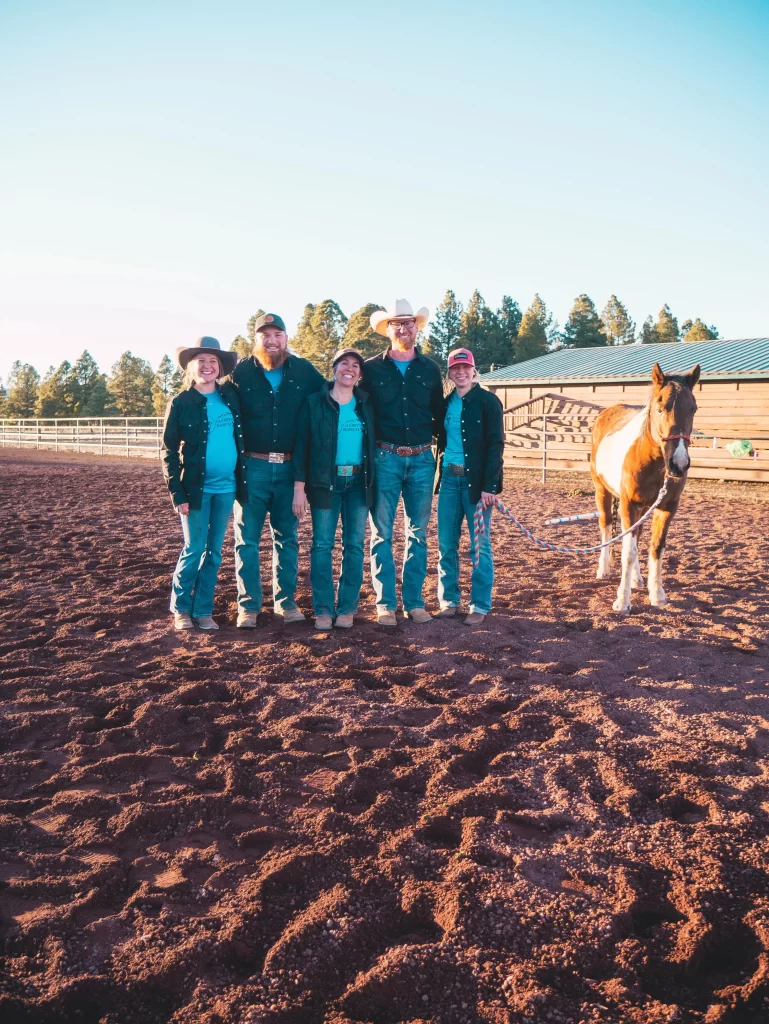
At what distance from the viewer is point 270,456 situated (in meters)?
4.83

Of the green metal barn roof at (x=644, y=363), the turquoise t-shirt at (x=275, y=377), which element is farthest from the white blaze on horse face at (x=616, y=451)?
the green metal barn roof at (x=644, y=363)

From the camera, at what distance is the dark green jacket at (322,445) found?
4.67 meters

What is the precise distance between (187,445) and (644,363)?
58.1 feet

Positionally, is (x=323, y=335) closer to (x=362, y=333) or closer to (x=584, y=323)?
(x=362, y=333)

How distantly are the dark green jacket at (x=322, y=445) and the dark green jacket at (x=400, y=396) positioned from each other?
0.11 m

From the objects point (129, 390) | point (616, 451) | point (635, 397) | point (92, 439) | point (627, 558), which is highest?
point (129, 390)

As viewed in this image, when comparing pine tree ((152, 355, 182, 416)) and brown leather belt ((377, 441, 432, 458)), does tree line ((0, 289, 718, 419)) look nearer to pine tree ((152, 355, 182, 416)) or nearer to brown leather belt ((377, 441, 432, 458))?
pine tree ((152, 355, 182, 416))

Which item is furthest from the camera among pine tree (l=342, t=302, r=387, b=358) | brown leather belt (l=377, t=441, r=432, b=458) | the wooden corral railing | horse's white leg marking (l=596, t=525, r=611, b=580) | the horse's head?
pine tree (l=342, t=302, r=387, b=358)

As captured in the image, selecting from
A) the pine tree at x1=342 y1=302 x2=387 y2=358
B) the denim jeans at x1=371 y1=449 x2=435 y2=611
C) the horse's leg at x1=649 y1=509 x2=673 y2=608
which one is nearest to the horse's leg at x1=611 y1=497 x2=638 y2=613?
the horse's leg at x1=649 y1=509 x2=673 y2=608

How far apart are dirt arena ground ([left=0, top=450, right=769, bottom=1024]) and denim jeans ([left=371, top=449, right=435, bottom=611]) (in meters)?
0.32

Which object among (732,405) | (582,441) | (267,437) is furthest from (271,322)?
(582,441)

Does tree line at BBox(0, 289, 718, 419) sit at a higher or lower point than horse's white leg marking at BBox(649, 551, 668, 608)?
higher

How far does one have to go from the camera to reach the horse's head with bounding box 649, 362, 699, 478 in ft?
16.4

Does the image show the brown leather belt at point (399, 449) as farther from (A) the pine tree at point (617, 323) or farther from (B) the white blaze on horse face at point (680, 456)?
(A) the pine tree at point (617, 323)
